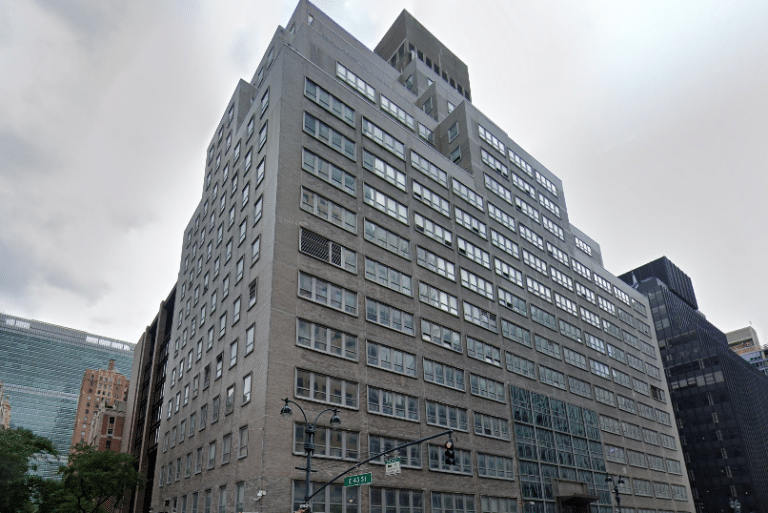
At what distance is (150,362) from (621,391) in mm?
74208

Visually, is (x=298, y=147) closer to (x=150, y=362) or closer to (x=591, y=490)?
(x=591, y=490)

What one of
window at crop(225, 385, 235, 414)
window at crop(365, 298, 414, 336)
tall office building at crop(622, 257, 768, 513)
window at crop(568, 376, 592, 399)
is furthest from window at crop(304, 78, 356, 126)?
tall office building at crop(622, 257, 768, 513)

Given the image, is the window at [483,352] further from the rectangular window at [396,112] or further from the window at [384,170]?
the rectangular window at [396,112]

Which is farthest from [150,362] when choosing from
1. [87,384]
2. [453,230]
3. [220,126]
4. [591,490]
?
[87,384]

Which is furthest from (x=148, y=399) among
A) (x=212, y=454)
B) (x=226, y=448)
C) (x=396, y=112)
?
(x=396, y=112)

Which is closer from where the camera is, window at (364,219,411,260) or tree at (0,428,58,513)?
tree at (0,428,58,513)

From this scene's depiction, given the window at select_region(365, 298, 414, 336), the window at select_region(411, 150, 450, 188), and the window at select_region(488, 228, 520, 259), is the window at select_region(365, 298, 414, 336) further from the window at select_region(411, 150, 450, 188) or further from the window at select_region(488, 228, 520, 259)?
the window at select_region(488, 228, 520, 259)

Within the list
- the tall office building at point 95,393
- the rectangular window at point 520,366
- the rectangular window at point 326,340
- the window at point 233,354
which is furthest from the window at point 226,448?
the tall office building at point 95,393

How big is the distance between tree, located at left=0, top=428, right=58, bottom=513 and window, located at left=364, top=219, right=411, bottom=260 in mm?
33433

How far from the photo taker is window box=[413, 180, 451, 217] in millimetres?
58591

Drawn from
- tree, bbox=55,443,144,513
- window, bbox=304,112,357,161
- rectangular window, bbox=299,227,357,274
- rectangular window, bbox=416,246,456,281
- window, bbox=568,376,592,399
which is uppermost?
window, bbox=304,112,357,161

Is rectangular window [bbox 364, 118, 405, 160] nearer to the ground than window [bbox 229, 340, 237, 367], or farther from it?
farther from it

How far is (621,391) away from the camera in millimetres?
80875

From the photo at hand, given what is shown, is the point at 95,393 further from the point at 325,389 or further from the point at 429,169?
the point at 325,389
